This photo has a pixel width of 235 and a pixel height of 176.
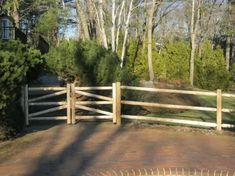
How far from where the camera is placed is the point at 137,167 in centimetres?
880

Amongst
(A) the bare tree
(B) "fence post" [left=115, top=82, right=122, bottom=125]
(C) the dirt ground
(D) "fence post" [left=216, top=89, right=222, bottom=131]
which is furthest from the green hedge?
(A) the bare tree

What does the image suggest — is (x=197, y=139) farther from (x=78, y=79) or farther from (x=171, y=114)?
(x=171, y=114)

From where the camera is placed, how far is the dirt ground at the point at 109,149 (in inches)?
354

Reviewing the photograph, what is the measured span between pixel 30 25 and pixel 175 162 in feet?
164

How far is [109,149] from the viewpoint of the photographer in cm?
1082

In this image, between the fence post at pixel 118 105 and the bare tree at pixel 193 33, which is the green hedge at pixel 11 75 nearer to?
the fence post at pixel 118 105

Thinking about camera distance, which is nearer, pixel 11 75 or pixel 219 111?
pixel 11 75

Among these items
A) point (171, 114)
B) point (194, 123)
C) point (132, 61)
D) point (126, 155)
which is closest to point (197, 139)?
point (194, 123)

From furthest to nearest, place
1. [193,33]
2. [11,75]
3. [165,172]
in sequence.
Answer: [193,33] < [11,75] < [165,172]

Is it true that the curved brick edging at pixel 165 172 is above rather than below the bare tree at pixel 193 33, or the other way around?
below

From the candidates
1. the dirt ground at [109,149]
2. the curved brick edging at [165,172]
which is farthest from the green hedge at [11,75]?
the curved brick edging at [165,172]

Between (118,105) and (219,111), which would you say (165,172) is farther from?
(118,105)

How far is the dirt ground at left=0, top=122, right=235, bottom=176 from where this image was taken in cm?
899

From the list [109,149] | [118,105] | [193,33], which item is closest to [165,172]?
[109,149]
